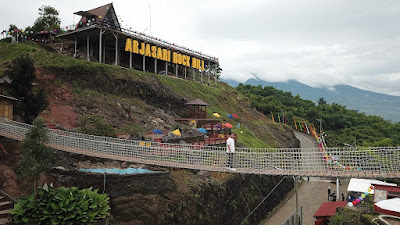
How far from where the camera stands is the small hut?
14.2 metres

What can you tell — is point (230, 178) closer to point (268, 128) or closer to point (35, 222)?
point (35, 222)

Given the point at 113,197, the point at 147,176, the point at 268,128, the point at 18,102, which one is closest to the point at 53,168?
the point at 113,197

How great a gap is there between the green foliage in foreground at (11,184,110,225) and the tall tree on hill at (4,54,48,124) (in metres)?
6.38

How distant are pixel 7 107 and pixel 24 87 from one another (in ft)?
4.58

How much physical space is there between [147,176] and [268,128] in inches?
1114

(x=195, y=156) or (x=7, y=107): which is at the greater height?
(x=7, y=107)

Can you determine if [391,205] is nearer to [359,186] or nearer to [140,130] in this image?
[359,186]

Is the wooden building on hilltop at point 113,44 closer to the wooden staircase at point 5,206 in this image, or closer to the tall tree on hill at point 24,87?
the tall tree on hill at point 24,87

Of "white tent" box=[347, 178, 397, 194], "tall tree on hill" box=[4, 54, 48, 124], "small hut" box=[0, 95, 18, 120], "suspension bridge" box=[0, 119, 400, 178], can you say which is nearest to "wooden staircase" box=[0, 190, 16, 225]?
"suspension bridge" box=[0, 119, 400, 178]

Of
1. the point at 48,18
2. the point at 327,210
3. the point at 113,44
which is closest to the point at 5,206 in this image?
Answer: the point at 327,210

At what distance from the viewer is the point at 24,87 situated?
1432 centimetres

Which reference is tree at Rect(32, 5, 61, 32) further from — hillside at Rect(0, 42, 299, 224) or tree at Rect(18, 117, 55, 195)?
tree at Rect(18, 117, 55, 195)

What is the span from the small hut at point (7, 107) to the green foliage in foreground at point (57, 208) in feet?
22.9

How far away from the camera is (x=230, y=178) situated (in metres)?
18.0
